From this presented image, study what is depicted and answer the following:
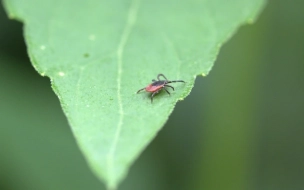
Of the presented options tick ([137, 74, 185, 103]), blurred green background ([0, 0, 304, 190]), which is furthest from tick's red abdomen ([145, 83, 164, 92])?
blurred green background ([0, 0, 304, 190])

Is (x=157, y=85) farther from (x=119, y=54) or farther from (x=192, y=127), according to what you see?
(x=192, y=127)

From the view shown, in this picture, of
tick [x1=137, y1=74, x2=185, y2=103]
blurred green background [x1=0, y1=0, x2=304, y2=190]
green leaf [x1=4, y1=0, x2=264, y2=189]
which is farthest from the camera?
blurred green background [x1=0, y1=0, x2=304, y2=190]

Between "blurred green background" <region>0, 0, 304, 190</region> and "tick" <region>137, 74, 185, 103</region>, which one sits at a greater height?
"blurred green background" <region>0, 0, 304, 190</region>

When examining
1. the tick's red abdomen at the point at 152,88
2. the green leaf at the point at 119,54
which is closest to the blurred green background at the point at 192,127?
the green leaf at the point at 119,54

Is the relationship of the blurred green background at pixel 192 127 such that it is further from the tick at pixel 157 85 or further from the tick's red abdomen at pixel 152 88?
the tick's red abdomen at pixel 152 88

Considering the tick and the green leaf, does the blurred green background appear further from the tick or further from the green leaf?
the tick

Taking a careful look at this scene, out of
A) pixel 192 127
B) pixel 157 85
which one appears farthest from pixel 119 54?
pixel 192 127
